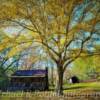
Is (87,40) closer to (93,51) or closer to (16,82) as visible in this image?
(93,51)

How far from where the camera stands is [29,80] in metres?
60.2

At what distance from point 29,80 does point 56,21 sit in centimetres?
2333

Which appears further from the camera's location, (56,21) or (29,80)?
(29,80)

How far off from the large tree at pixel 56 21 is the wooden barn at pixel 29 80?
18.0 meters

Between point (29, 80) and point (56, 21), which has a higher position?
point (56, 21)

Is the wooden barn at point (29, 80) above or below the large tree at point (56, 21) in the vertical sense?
below

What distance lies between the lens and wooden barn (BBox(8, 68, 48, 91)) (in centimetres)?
5794

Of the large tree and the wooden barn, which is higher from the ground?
the large tree

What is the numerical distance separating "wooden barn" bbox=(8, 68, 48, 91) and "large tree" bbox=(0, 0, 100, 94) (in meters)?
18.0

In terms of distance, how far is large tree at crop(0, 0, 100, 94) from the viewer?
37812mm

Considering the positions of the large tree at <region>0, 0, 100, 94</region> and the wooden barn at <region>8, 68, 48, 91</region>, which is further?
the wooden barn at <region>8, 68, 48, 91</region>

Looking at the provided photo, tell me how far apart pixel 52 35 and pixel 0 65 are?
110ft

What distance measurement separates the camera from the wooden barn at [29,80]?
5794cm

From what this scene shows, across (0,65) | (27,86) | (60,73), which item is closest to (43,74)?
(27,86)
